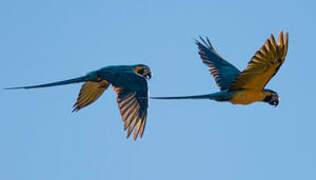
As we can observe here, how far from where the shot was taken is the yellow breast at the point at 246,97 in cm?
1058

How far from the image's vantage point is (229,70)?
12266 mm

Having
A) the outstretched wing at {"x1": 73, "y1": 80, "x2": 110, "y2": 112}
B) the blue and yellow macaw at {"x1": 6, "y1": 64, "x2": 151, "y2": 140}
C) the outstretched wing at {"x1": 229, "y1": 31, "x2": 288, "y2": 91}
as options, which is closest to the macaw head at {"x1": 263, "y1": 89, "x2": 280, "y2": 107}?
the outstretched wing at {"x1": 229, "y1": 31, "x2": 288, "y2": 91}

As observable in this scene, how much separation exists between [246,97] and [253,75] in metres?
0.64

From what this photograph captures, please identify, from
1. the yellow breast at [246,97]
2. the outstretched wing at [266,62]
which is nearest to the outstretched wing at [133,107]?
the yellow breast at [246,97]

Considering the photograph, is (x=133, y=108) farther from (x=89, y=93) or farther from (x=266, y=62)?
(x=266, y=62)

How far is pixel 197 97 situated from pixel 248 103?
1104mm

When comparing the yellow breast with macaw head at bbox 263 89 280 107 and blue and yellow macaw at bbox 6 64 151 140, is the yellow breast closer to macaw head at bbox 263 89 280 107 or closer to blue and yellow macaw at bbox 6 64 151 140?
macaw head at bbox 263 89 280 107

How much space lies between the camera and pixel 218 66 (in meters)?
12.6

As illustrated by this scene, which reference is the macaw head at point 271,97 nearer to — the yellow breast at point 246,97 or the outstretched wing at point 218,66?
the yellow breast at point 246,97

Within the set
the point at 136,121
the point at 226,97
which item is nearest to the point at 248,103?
the point at 226,97

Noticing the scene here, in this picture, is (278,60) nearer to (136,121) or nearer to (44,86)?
(136,121)

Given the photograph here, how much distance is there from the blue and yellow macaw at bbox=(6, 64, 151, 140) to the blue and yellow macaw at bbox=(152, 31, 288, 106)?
156 centimetres

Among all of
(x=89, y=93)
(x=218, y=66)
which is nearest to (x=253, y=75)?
(x=218, y=66)

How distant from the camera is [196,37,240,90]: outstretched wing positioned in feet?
39.0
